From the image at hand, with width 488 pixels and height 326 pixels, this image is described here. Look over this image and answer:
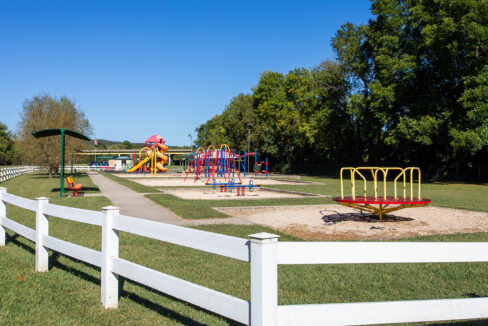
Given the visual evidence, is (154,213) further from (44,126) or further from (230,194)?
(44,126)

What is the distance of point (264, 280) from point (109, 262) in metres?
2.43

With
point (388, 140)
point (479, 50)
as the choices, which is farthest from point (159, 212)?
point (479, 50)

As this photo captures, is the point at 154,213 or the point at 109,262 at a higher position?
the point at 109,262

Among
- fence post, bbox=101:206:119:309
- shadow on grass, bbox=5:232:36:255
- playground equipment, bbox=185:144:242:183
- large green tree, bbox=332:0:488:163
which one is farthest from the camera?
large green tree, bbox=332:0:488:163

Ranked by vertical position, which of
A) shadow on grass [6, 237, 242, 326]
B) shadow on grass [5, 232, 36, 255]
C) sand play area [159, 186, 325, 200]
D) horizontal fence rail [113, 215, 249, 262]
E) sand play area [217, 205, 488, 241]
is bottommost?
sand play area [159, 186, 325, 200]

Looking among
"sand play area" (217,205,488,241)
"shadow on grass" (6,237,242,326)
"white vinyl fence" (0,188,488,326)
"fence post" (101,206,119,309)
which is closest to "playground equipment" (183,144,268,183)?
"sand play area" (217,205,488,241)

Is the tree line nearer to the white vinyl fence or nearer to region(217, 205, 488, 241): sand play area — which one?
region(217, 205, 488, 241): sand play area

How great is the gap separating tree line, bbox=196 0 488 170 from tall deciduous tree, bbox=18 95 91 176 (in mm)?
24355

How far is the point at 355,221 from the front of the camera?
38.9 ft

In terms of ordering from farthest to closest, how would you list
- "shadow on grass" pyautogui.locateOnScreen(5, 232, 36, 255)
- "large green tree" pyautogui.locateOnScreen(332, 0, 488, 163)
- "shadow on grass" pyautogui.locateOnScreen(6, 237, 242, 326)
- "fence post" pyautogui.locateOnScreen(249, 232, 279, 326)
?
"large green tree" pyautogui.locateOnScreen(332, 0, 488, 163) < "shadow on grass" pyautogui.locateOnScreen(5, 232, 36, 255) < "shadow on grass" pyautogui.locateOnScreen(6, 237, 242, 326) < "fence post" pyautogui.locateOnScreen(249, 232, 279, 326)

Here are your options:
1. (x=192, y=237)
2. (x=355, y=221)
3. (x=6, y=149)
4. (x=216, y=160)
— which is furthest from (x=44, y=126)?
(x=6, y=149)

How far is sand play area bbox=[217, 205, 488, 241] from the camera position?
386 inches

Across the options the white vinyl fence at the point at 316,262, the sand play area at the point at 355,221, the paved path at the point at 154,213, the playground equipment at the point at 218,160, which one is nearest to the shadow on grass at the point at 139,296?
the white vinyl fence at the point at 316,262

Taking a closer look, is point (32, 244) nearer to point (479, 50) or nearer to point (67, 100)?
point (479, 50)
